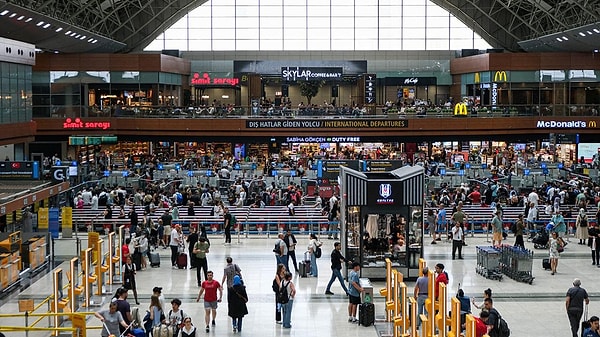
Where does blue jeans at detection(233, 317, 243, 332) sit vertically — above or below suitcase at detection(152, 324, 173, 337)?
below

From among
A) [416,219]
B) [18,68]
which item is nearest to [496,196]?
[416,219]

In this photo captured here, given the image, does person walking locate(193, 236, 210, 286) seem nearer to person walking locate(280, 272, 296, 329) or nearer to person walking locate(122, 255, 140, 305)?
person walking locate(122, 255, 140, 305)

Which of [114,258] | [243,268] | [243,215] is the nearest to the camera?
[114,258]

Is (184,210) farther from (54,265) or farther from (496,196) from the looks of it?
(496,196)

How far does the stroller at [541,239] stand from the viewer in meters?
29.3

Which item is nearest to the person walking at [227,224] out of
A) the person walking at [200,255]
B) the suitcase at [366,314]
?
the person walking at [200,255]

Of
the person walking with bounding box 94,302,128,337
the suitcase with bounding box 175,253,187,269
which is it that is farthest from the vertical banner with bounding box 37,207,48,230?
the person walking with bounding box 94,302,128,337

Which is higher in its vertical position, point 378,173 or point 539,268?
point 378,173

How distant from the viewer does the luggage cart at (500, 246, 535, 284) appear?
24125 millimetres

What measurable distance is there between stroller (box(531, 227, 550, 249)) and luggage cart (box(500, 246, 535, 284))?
4.81 metres

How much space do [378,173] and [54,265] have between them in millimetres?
9096

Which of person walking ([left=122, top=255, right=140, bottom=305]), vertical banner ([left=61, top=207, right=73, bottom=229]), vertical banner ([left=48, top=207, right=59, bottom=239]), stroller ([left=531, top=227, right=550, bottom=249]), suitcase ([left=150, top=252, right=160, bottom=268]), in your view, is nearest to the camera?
person walking ([left=122, top=255, right=140, bottom=305])

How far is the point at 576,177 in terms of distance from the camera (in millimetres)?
43938

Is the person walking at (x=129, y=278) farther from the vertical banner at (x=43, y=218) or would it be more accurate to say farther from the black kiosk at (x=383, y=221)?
the vertical banner at (x=43, y=218)
